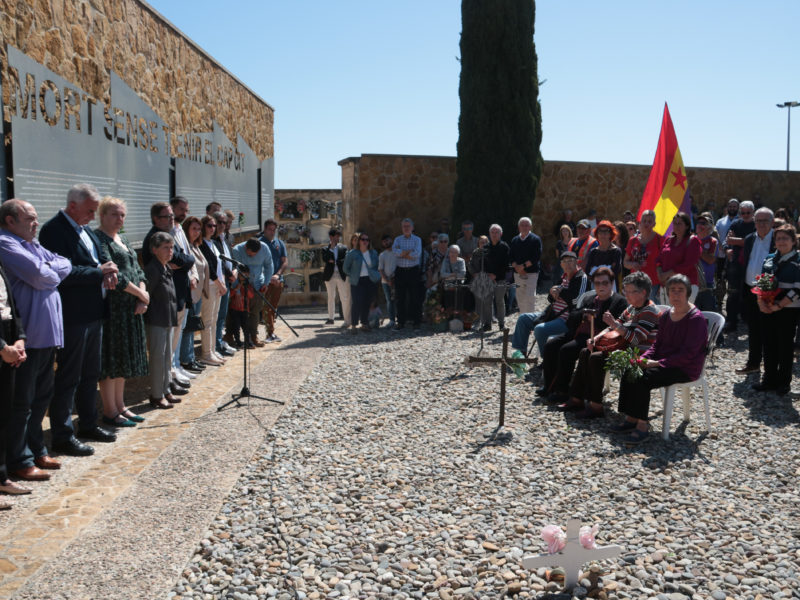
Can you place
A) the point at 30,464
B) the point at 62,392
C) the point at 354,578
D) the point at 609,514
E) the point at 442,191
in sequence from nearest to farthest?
the point at 354,578, the point at 609,514, the point at 30,464, the point at 62,392, the point at 442,191

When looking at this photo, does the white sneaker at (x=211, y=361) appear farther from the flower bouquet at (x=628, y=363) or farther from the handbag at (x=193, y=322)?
the flower bouquet at (x=628, y=363)

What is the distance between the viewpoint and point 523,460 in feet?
15.9

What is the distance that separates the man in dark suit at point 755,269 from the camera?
714 centimetres

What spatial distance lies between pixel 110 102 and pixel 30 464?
4.42m

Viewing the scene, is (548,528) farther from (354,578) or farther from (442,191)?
(442,191)

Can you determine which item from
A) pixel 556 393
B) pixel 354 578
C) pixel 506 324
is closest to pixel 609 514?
pixel 354 578

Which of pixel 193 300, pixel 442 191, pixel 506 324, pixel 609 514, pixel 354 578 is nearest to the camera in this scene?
pixel 354 578

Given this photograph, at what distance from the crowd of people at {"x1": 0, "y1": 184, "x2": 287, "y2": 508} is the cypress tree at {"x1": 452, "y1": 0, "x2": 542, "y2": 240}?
26.0 feet

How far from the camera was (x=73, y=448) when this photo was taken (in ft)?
16.0

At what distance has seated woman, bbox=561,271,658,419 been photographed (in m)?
5.73

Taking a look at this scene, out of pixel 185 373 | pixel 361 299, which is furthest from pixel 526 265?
pixel 185 373

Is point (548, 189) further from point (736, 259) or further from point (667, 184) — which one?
point (667, 184)

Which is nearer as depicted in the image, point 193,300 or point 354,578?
point 354,578

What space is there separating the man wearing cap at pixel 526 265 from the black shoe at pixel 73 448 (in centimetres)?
643
